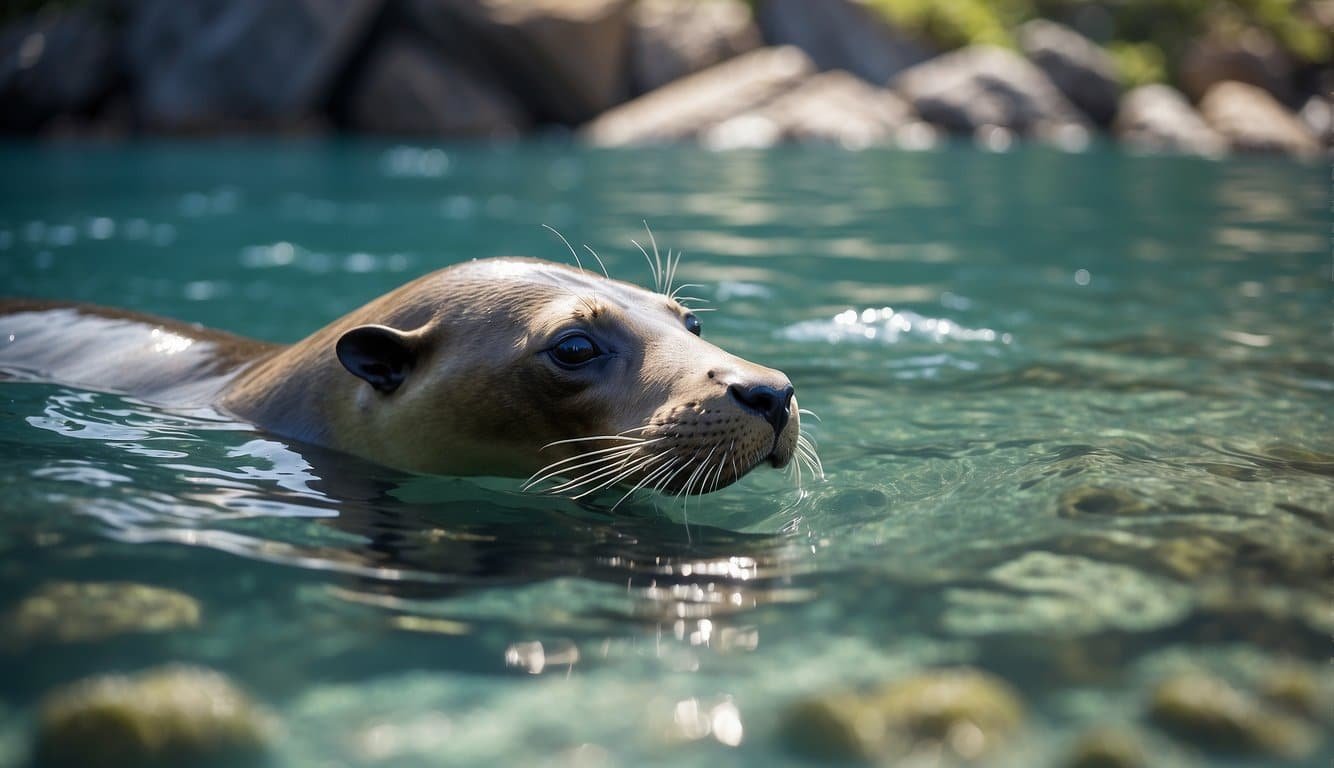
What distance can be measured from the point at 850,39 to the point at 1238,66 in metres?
9.25

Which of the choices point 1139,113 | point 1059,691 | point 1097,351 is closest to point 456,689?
point 1059,691

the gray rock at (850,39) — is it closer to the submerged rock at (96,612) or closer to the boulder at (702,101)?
the boulder at (702,101)

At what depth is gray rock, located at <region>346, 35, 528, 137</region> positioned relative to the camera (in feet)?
100

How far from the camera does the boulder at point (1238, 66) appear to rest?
31.0 m

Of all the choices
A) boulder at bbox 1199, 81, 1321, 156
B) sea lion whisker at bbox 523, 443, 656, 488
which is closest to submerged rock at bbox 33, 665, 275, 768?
sea lion whisker at bbox 523, 443, 656, 488

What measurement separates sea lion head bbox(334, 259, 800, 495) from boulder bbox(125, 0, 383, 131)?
1080 inches

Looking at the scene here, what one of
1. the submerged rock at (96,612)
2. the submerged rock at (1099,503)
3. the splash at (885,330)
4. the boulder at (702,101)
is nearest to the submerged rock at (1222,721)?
the submerged rock at (1099,503)

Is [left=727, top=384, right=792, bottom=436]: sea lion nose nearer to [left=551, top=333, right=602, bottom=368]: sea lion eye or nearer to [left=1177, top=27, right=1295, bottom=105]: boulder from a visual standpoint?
[left=551, top=333, right=602, bottom=368]: sea lion eye

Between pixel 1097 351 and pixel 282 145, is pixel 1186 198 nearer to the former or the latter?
pixel 1097 351

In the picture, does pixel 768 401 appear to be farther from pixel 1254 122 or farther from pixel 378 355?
pixel 1254 122

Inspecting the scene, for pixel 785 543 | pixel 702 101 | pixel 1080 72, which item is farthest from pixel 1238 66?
pixel 785 543

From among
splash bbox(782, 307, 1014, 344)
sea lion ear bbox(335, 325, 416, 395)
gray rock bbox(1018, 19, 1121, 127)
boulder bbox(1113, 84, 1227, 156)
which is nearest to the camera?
A: sea lion ear bbox(335, 325, 416, 395)

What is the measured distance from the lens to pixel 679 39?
31.1 metres

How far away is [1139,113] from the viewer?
2808cm
